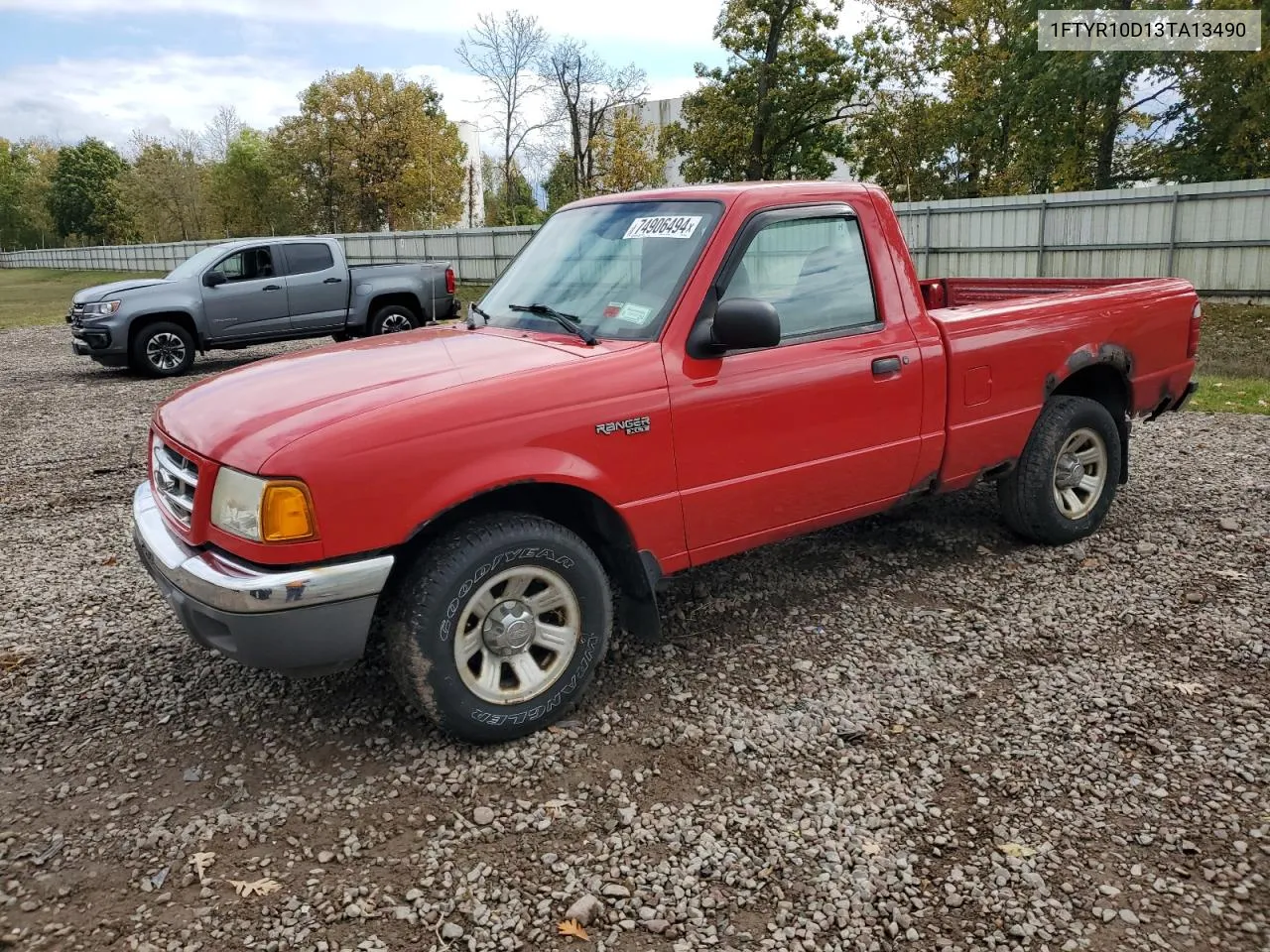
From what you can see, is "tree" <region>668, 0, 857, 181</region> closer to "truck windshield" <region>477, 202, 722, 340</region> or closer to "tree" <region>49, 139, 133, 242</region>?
"truck windshield" <region>477, 202, 722, 340</region>

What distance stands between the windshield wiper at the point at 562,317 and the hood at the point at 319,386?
11cm

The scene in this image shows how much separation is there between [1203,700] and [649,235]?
112 inches

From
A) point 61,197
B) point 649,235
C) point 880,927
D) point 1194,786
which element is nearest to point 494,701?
point 880,927

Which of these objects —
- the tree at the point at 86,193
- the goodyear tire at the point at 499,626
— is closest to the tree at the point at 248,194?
the tree at the point at 86,193

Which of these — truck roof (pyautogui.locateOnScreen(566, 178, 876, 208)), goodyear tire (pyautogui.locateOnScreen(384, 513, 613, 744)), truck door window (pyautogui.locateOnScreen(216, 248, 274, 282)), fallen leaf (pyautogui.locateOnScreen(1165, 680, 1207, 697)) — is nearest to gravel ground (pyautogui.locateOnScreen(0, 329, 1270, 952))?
fallen leaf (pyautogui.locateOnScreen(1165, 680, 1207, 697))

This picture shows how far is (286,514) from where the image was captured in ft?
9.83

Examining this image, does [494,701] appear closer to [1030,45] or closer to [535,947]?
[535,947]

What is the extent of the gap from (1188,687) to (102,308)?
14.1m

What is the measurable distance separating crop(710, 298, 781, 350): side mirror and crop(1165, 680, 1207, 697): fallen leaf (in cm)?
210

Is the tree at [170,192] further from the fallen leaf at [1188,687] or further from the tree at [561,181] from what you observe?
the fallen leaf at [1188,687]

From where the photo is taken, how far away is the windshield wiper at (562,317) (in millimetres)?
3807

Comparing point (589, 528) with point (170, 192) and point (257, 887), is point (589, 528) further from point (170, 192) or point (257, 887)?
point (170, 192)

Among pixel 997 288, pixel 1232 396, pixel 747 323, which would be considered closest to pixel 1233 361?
pixel 1232 396

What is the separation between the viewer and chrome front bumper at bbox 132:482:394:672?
3000 millimetres
